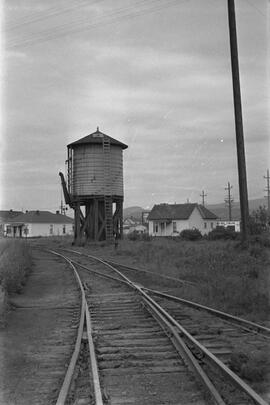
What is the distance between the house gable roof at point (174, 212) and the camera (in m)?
65.6

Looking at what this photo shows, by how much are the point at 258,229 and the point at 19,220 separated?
66.8 metres

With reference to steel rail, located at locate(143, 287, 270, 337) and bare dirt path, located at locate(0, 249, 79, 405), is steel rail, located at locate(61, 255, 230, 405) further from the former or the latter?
bare dirt path, located at locate(0, 249, 79, 405)

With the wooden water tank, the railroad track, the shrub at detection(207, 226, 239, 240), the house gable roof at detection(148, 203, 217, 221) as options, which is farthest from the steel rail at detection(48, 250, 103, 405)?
the house gable roof at detection(148, 203, 217, 221)

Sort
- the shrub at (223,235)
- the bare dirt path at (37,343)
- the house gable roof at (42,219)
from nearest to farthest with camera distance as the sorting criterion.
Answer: the bare dirt path at (37,343) < the shrub at (223,235) < the house gable roof at (42,219)

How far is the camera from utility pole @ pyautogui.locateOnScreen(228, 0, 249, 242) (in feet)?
62.7

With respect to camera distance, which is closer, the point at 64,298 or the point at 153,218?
the point at 64,298

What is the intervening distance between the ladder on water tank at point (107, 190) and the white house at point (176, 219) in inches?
1174

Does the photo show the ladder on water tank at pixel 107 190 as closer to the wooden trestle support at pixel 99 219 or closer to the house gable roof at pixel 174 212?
the wooden trestle support at pixel 99 219

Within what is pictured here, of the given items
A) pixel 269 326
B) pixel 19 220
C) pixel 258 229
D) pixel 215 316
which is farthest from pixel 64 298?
pixel 19 220

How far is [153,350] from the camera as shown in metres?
6.67

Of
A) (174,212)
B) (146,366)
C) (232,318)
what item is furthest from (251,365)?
(174,212)

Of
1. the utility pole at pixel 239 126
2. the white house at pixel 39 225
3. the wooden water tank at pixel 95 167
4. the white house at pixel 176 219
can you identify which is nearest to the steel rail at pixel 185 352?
the utility pole at pixel 239 126

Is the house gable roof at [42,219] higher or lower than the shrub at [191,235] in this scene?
higher

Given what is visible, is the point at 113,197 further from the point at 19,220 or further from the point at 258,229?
the point at 19,220
